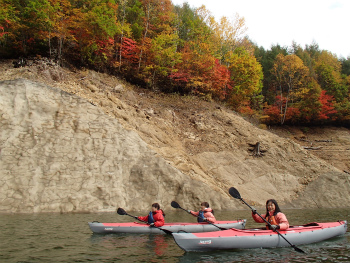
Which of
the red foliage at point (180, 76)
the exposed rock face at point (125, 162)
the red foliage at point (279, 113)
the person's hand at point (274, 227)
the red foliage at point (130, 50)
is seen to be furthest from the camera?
the red foliage at point (279, 113)

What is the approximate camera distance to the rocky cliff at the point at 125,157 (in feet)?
49.4

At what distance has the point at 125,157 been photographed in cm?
1725

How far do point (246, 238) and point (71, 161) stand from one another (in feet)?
36.4

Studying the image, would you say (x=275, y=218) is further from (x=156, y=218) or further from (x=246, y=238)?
(x=156, y=218)

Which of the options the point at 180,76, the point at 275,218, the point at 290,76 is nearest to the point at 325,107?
the point at 290,76

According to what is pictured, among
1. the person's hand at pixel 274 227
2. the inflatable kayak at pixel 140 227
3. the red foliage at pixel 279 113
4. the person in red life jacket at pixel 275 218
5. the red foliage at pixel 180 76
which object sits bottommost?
the inflatable kayak at pixel 140 227

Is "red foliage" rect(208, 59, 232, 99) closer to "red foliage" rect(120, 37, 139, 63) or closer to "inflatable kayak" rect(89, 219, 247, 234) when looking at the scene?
"red foliage" rect(120, 37, 139, 63)

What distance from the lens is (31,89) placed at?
17922 mm

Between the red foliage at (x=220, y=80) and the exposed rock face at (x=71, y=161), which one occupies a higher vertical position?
the red foliage at (x=220, y=80)

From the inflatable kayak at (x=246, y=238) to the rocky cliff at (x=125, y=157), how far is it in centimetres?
795

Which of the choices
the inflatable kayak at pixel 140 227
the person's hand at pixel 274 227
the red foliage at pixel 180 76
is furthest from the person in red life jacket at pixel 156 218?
the red foliage at pixel 180 76

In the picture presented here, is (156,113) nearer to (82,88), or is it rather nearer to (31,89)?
(82,88)

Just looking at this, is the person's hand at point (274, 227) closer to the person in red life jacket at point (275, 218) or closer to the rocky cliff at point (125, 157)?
the person in red life jacket at point (275, 218)

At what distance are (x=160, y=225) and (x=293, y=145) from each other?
18794mm
